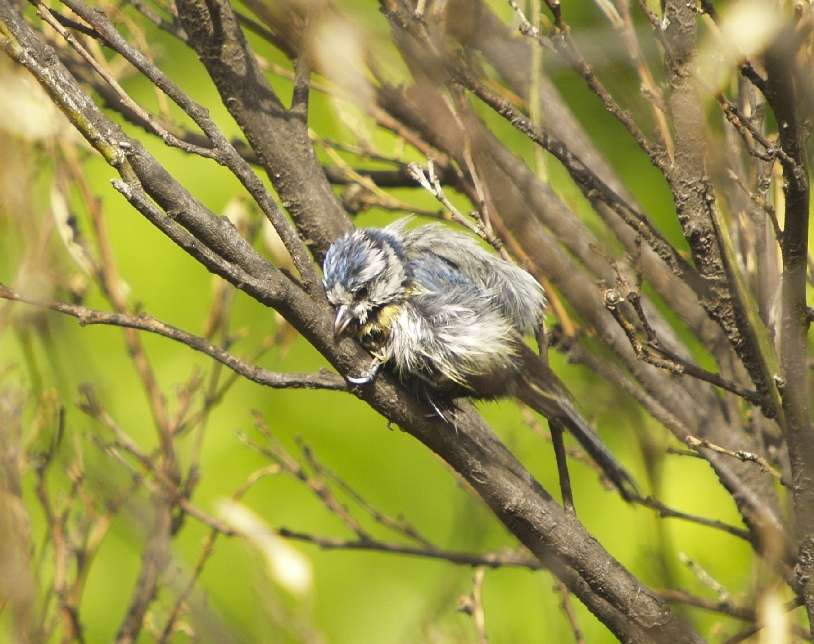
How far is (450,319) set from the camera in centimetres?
150

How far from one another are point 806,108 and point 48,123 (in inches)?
53.7

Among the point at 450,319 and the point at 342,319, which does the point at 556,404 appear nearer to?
the point at 450,319

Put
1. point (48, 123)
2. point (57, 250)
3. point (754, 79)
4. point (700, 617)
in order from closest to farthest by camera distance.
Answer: point (754, 79) → point (48, 123) → point (57, 250) → point (700, 617)

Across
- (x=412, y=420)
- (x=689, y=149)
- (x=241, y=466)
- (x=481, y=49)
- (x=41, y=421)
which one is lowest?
(x=41, y=421)

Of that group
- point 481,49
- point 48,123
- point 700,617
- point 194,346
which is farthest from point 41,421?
point 700,617

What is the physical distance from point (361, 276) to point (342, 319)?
160 mm

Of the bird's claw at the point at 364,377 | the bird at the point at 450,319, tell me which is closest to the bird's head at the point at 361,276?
the bird at the point at 450,319

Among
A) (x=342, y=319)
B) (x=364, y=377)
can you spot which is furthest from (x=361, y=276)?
(x=364, y=377)

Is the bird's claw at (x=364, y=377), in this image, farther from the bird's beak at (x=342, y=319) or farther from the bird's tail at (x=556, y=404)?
the bird's tail at (x=556, y=404)

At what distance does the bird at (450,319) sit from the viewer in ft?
4.72

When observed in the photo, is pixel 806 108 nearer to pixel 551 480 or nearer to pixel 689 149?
pixel 689 149

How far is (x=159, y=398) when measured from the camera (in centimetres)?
196

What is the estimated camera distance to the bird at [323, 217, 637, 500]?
144 centimetres

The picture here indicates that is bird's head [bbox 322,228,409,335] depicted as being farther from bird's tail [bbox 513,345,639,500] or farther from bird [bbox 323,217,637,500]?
bird's tail [bbox 513,345,639,500]
